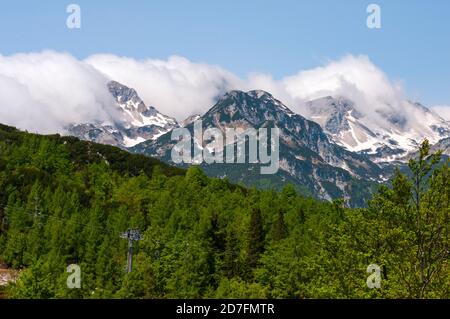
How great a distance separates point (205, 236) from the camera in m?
A: 85.1

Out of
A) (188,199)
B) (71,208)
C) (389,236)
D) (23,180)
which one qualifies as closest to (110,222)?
(71,208)

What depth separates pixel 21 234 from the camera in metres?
104

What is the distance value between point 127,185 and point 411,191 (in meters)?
131

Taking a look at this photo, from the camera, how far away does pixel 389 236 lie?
27688 mm

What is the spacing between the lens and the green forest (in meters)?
27.3

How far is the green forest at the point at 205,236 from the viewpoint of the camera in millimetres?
27297

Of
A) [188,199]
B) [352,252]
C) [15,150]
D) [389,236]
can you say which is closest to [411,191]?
[389,236]

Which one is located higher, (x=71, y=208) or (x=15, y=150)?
(x=15, y=150)

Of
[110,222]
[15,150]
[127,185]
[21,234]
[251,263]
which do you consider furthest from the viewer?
[15,150]

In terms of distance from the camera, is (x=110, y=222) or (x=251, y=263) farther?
(x=110, y=222)

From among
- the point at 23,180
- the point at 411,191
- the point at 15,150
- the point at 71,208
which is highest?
the point at 15,150

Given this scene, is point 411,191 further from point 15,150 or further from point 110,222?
point 15,150
